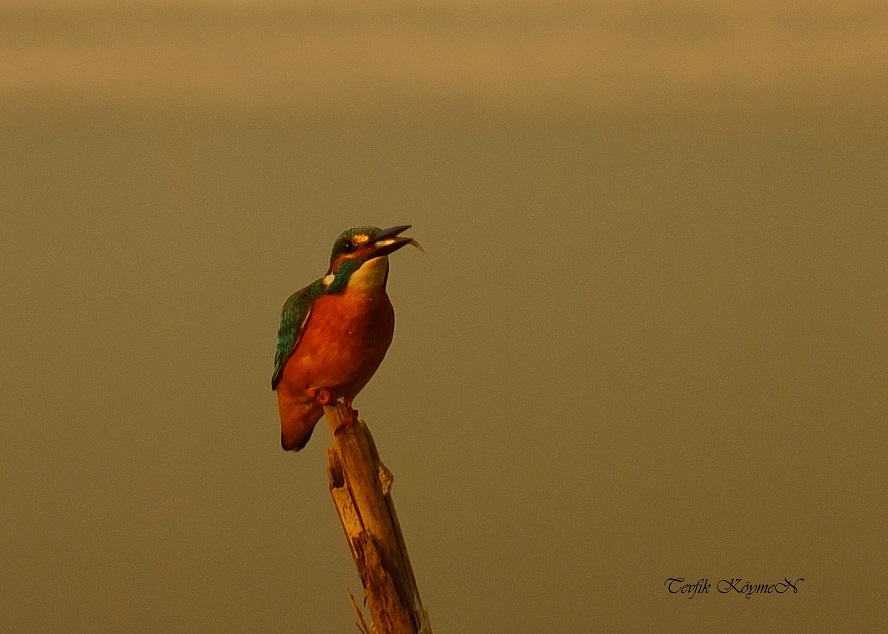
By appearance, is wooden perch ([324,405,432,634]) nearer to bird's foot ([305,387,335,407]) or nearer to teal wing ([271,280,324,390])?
bird's foot ([305,387,335,407])

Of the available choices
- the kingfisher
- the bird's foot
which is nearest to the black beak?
the kingfisher

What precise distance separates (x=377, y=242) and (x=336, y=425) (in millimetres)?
378

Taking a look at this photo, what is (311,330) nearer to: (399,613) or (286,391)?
(286,391)

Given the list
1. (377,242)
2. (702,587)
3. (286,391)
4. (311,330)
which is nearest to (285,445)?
(286,391)

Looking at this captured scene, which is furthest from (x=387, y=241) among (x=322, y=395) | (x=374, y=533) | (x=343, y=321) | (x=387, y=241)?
(x=374, y=533)

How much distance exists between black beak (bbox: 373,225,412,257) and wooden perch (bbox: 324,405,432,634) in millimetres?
335

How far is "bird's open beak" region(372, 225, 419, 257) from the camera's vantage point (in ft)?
7.66

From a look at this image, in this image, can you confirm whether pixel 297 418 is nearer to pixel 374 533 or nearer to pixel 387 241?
pixel 374 533

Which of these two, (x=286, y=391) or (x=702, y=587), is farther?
(x=702, y=587)

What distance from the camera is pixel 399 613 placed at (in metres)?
2.40

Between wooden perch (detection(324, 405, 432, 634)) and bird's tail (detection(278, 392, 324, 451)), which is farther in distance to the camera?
bird's tail (detection(278, 392, 324, 451))

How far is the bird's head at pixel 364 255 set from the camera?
2348mm

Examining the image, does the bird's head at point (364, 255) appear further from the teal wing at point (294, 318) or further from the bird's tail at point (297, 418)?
the bird's tail at point (297, 418)

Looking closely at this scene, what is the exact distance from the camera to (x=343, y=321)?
2.36 m
